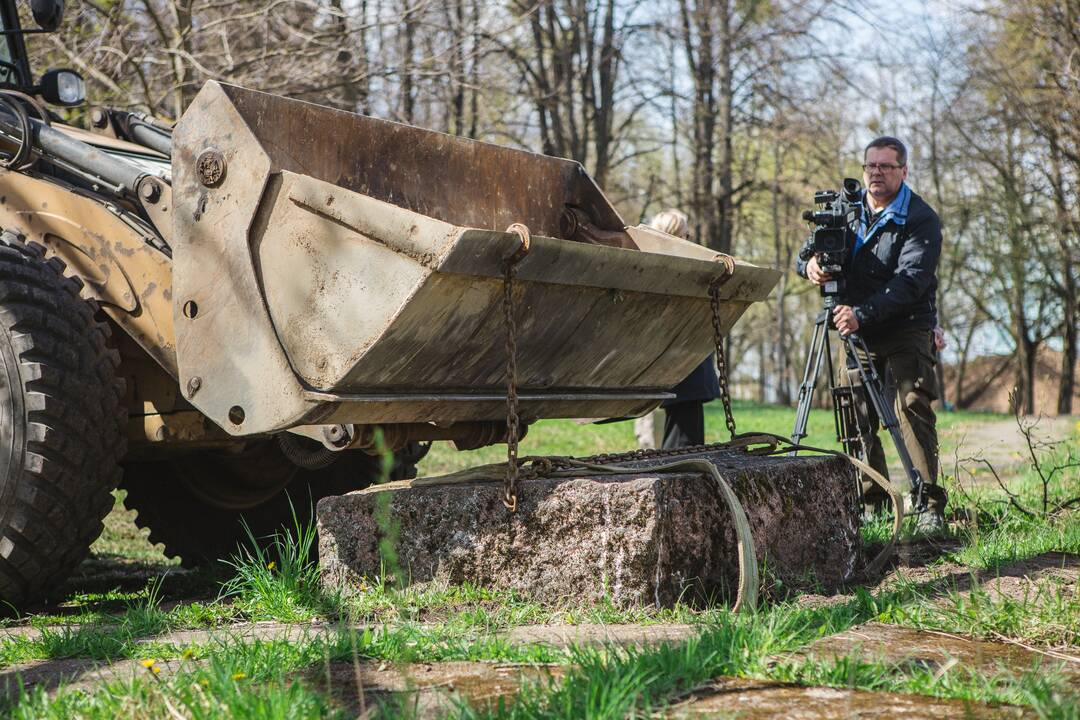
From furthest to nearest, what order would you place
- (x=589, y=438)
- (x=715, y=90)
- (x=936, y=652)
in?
(x=715, y=90), (x=589, y=438), (x=936, y=652)

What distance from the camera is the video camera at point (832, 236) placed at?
593cm

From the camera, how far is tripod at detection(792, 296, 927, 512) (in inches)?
226

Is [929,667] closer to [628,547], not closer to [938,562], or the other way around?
[628,547]

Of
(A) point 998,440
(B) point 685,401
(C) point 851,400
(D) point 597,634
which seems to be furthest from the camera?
(A) point 998,440

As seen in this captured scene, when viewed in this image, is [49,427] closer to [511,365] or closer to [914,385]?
[511,365]

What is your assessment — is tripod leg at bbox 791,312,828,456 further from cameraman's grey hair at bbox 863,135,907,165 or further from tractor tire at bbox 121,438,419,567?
tractor tire at bbox 121,438,419,567

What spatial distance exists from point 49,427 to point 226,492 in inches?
A: 62.2

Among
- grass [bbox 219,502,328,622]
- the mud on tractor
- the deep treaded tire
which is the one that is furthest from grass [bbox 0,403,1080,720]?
the mud on tractor

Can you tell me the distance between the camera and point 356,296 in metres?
3.72

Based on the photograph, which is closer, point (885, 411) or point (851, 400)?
point (885, 411)

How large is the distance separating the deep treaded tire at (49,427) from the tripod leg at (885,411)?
3.48m

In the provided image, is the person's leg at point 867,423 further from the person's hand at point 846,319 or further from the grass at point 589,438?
the grass at point 589,438

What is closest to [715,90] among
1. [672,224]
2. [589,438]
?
[589,438]

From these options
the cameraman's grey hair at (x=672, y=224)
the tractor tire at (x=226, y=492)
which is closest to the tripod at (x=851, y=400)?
the cameraman's grey hair at (x=672, y=224)
